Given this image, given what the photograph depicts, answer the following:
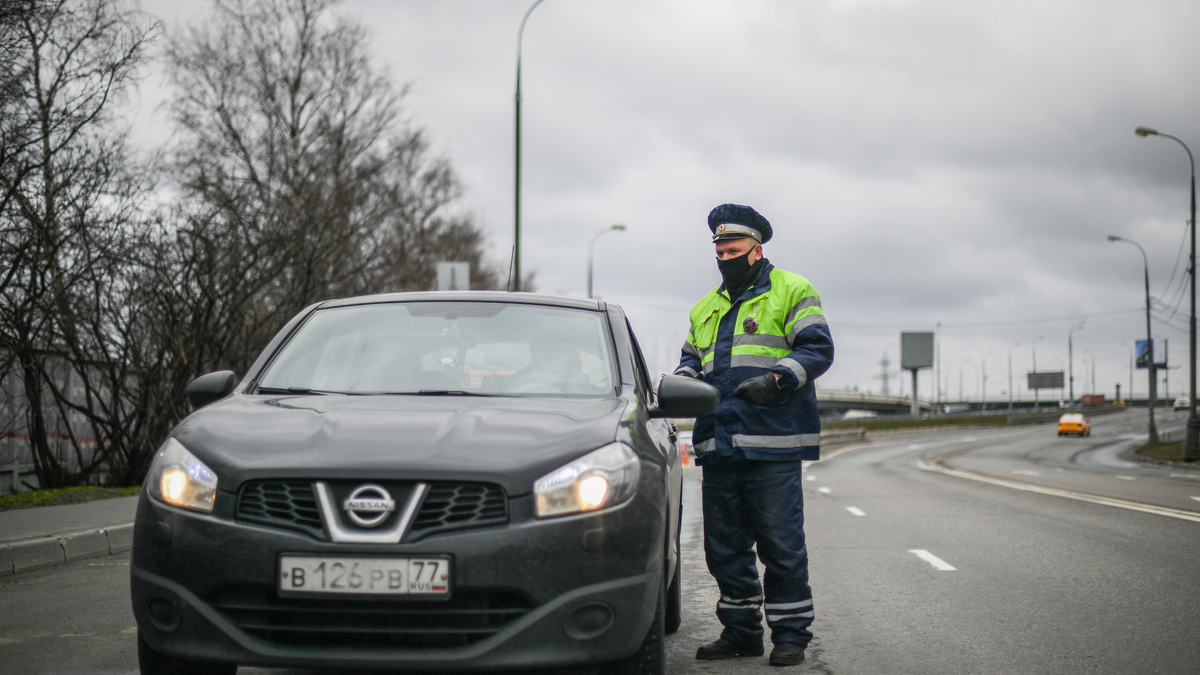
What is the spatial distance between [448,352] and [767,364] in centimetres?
145

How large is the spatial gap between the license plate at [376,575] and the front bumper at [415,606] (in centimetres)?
3

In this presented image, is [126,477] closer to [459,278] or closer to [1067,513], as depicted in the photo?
[459,278]

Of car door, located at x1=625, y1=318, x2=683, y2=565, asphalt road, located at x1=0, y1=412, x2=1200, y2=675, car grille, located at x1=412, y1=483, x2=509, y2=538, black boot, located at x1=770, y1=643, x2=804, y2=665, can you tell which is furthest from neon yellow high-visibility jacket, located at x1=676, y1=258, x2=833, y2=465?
car grille, located at x1=412, y1=483, x2=509, y2=538

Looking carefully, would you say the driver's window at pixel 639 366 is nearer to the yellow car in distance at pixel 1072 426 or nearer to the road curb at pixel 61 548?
the road curb at pixel 61 548

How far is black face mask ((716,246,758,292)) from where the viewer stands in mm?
5102

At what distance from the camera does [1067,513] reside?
40.6 feet

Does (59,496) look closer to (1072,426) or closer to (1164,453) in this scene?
(1164,453)

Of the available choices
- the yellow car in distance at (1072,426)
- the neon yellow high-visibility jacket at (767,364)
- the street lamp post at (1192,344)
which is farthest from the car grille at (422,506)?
the yellow car in distance at (1072,426)

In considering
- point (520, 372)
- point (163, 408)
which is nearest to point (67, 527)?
point (163, 408)

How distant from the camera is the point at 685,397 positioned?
13.9 feet

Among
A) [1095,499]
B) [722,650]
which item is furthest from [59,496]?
[1095,499]

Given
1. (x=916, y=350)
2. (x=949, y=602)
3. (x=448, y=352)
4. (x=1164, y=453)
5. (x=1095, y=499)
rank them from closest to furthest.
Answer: (x=448, y=352) < (x=949, y=602) < (x=1095, y=499) < (x=1164, y=453) < (x=916, y=350)

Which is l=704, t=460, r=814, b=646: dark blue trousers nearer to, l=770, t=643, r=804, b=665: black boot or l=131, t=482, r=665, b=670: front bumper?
l=770, t=643, r=804, b=665: black boot

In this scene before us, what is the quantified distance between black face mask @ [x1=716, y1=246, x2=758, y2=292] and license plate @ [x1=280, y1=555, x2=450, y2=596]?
2.39 meters
